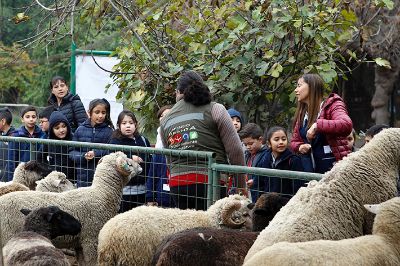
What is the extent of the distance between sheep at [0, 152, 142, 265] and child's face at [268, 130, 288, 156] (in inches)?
52.2

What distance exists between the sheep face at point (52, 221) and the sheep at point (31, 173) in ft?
6.02

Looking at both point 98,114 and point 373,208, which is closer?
point 373,208

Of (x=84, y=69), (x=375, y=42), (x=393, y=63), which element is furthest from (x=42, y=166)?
(x=393, y=63)

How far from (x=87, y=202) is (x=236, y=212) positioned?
168 centimetres

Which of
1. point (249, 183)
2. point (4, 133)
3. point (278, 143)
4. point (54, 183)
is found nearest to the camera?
point (249, 183)

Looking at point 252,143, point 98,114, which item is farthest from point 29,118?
point 252,143

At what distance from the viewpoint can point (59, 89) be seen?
1152 centimetres

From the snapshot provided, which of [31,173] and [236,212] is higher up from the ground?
[31,173]

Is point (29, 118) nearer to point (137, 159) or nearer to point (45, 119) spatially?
point (45, 119)

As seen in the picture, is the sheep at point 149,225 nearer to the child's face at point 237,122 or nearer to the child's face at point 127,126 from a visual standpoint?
the child's face at point 127,126

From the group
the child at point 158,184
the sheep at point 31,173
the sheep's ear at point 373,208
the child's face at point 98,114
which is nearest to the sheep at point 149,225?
the child at point 158,184

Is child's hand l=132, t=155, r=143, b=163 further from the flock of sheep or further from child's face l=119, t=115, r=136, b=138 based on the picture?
the flock of sheep

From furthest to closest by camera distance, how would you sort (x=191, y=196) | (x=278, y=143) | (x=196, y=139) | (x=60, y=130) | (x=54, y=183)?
(x=60, y=130) → (x=54, y=183) → (x=278, y=143) → (x=196, y=139) → (x=191, y=196)

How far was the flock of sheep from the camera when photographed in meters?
5.78
